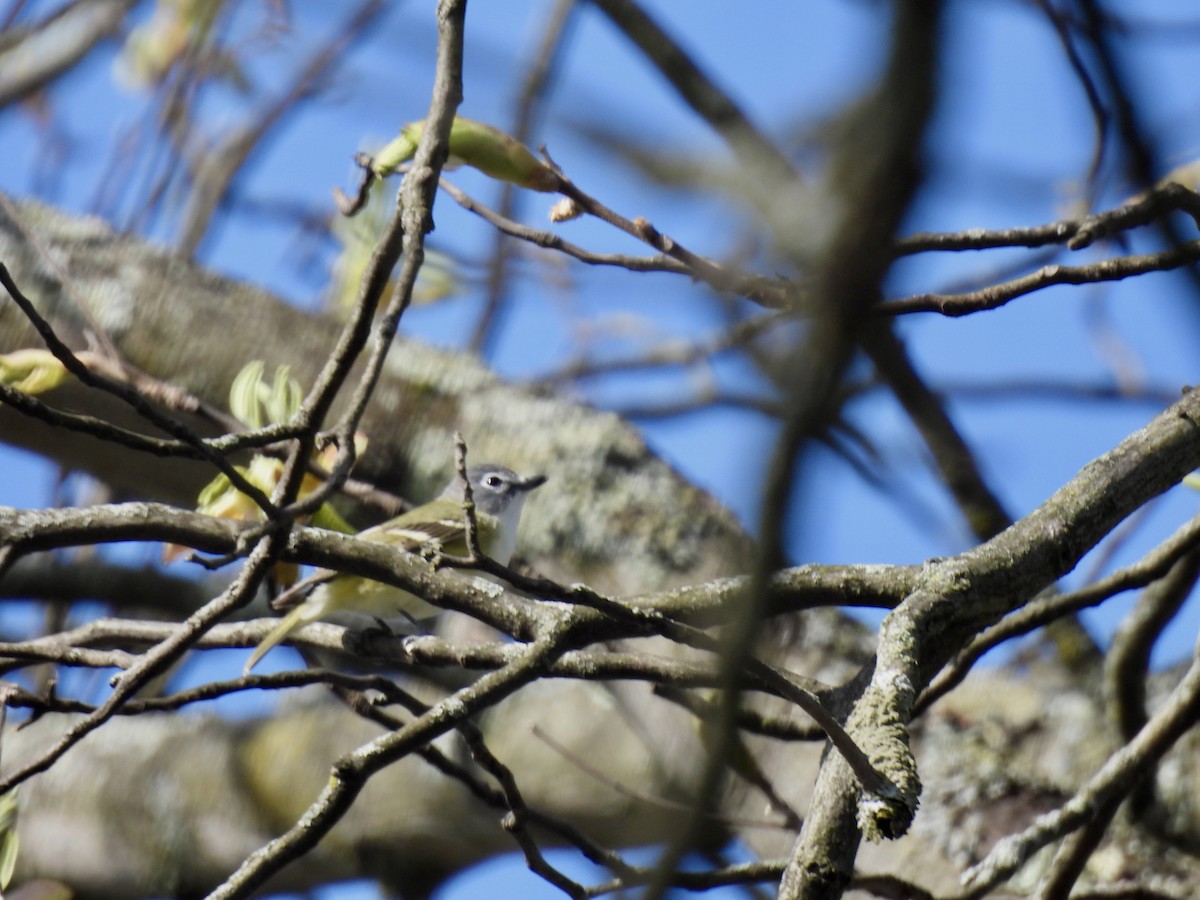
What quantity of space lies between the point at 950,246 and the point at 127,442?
0.99 m

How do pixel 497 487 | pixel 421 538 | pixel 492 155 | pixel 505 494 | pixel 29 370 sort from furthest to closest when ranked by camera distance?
1. pixel 497 487
2. pixel 505 494
3. pixel 421 538
4. pixel 29 370
5. pixel 492 155

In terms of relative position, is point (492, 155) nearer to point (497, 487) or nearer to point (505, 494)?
point (505, 494)

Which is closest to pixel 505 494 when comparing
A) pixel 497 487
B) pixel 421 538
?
pixel 497 487

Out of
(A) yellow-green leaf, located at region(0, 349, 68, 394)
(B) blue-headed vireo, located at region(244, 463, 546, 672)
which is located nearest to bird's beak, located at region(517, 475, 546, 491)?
(B) blue-headed vireo, located at region(244, 463, 546, 672)

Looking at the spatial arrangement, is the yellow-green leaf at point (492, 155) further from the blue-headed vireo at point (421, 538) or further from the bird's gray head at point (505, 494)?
the bird's gray head at point (505, 494)

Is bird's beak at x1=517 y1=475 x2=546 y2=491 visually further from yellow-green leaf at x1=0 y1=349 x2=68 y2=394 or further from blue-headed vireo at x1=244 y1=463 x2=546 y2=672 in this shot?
yellow-green leaf at x1=0 y1=349 x2=68 y2=394

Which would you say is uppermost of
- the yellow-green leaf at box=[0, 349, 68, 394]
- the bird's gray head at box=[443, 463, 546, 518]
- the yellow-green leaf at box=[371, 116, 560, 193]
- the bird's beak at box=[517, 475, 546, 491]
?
the bird's gray head at box=[443, 463, 546, 518]

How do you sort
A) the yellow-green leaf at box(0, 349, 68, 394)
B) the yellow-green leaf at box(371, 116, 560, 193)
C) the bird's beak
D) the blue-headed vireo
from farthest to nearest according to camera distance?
Result: the bird's beak, the blue-headed vireo, the yellow-green leaf at box(0, 349, 68, 394), the yellow-green leaf at box(371, 116, 560, 193)

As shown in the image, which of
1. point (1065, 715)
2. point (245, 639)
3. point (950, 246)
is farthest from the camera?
point (1065, 715)

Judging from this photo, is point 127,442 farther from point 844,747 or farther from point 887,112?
point 887,112

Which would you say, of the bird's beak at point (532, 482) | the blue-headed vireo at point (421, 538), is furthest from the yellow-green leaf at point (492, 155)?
the bird's beak at point (532, 482)

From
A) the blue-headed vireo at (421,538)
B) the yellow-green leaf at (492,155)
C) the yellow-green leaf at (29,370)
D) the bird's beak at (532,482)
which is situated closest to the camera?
the yellow-green leaf at (492,155)

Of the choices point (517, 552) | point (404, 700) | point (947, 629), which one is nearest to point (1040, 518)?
point (947, 629)

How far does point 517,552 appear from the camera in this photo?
3158mm
